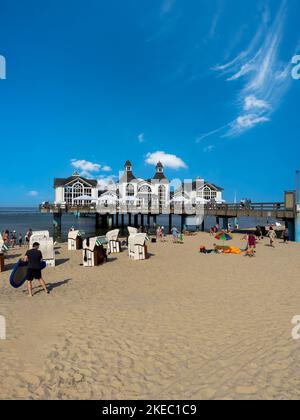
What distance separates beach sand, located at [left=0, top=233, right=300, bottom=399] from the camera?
3.84 m

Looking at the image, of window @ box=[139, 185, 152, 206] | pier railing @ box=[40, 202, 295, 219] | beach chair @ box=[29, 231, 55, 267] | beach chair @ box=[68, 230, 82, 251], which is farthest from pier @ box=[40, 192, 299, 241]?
beach chair @ box=[29, 231, 55, 267]

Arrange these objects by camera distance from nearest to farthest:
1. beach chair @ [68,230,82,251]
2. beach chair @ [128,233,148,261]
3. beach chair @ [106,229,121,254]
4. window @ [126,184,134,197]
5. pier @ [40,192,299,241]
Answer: beach chair @ [128,233,148,261], beach chair @ [106,229,121,254], beach chair @ [68,230,82,251], pier @ [40,192,299,241], window @ [126,184,134,197]

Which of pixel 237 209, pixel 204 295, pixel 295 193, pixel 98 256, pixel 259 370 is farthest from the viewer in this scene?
pixel 237 209

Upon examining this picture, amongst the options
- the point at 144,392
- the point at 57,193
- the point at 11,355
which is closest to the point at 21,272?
the point at 11,355

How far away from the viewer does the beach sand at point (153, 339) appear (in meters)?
3.84

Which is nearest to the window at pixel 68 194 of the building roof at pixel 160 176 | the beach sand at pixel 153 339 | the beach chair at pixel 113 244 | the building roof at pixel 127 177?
the building roof at pixel 127 177

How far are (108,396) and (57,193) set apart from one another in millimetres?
59691

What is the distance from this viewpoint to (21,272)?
884 centimetres

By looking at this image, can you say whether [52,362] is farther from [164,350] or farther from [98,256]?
[98,256]

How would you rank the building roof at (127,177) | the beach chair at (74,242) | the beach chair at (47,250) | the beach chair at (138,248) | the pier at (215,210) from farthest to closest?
the building roof at (127,177), the pier at (215,210), the beach chair at (74,242), the beach chair at (138,248), the beach chair at (47,250)

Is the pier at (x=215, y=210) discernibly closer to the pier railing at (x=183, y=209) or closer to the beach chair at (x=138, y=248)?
the pier railing at (x=183, y=209)

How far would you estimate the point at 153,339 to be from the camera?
17.6ft

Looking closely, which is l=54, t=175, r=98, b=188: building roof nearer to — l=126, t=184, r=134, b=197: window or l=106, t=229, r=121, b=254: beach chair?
l=126, t=184, r=134, b=197: window

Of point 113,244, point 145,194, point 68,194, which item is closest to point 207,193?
point 145,194
